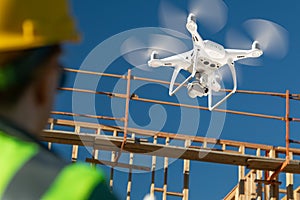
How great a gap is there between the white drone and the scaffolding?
1.15 feet

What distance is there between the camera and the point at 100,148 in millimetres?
10617

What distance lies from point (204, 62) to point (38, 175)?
1049 cm

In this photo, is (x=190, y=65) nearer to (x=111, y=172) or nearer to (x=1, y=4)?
(x=111, y=172)

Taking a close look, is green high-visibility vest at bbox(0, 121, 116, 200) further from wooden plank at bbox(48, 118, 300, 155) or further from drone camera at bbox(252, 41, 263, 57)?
drone camera at bbox(252, 41, 263, 57)

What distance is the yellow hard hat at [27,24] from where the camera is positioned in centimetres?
72

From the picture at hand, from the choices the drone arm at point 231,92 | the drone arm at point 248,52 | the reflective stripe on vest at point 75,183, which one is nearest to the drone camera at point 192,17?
the drone arm at point 248,52

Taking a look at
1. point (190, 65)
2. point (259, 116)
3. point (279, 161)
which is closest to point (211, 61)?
point (190, 65)

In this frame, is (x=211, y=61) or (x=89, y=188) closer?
(x=89, y=188)

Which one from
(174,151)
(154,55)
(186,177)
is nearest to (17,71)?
(174,151)

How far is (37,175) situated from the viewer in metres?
0.70

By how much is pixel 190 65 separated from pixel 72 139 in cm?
216

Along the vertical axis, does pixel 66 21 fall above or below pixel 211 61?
below

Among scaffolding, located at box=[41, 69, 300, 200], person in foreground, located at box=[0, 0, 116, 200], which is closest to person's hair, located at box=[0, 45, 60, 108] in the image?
person in foreground, located at box=[0, 0, 116, 200]

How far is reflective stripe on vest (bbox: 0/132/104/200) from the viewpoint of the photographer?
686mm
